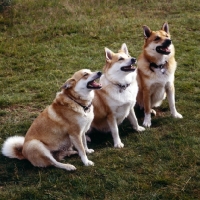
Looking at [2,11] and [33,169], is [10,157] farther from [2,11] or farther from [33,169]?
[2,11]

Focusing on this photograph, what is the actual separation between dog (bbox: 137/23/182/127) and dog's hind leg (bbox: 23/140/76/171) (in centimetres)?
179

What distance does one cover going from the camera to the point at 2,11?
11.9 metres

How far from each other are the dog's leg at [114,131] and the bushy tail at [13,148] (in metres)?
1.31

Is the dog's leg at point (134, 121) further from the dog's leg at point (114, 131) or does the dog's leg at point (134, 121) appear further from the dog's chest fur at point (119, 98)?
the dog's leg at point (114, 131)

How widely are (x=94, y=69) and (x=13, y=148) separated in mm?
3696

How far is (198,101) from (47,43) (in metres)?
4.93

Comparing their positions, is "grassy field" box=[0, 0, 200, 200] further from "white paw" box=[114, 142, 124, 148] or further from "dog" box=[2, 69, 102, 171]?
"dog" box=[2, 69, 102, 171]

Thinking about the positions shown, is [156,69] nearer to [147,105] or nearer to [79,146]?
[147,105]

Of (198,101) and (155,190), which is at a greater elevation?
(155,190)

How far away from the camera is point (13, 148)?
5.26m

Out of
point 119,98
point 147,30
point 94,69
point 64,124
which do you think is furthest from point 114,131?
point 94,69

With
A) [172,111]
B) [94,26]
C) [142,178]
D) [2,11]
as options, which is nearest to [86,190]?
[142,178]

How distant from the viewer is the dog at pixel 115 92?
548 cm

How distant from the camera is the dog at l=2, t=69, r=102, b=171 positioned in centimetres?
493
